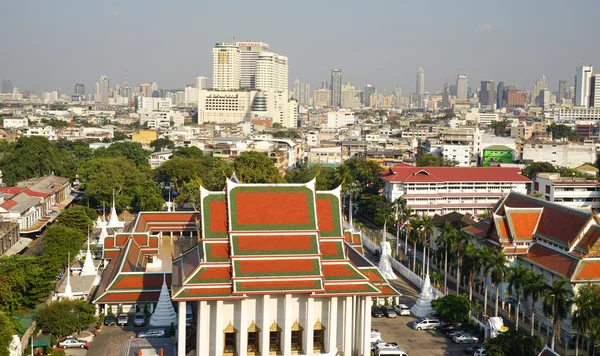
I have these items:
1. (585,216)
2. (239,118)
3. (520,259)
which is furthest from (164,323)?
(239,118)

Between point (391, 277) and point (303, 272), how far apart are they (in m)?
15.4

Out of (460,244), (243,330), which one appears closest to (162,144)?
(460,244)

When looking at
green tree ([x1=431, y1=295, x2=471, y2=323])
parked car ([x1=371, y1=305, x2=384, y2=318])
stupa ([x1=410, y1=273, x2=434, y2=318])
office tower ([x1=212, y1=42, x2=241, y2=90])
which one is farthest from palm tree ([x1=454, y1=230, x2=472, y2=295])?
office tower ([x1=212, y1=42, x2=241, y2=90])

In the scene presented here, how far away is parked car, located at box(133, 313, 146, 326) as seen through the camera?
102 feet

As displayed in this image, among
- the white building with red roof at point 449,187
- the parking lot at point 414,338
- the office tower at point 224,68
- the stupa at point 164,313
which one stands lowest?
the parking lot at point 414,338

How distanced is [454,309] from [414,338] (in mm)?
2378

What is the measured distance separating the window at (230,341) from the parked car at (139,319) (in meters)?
7.16

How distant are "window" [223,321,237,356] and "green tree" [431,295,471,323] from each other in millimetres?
10296

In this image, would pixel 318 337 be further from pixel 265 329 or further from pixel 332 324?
pixel 265 329

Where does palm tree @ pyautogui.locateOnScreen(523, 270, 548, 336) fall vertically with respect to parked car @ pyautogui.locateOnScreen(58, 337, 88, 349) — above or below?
above

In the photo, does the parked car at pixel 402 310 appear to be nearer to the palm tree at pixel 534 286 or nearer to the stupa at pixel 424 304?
the stupa at pixel 424 304

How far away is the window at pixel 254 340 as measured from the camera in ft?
83.6

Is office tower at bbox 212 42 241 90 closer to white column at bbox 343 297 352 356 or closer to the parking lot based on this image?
the parking lot

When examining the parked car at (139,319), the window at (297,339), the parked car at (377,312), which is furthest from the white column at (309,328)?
the parked car at (139,319)
